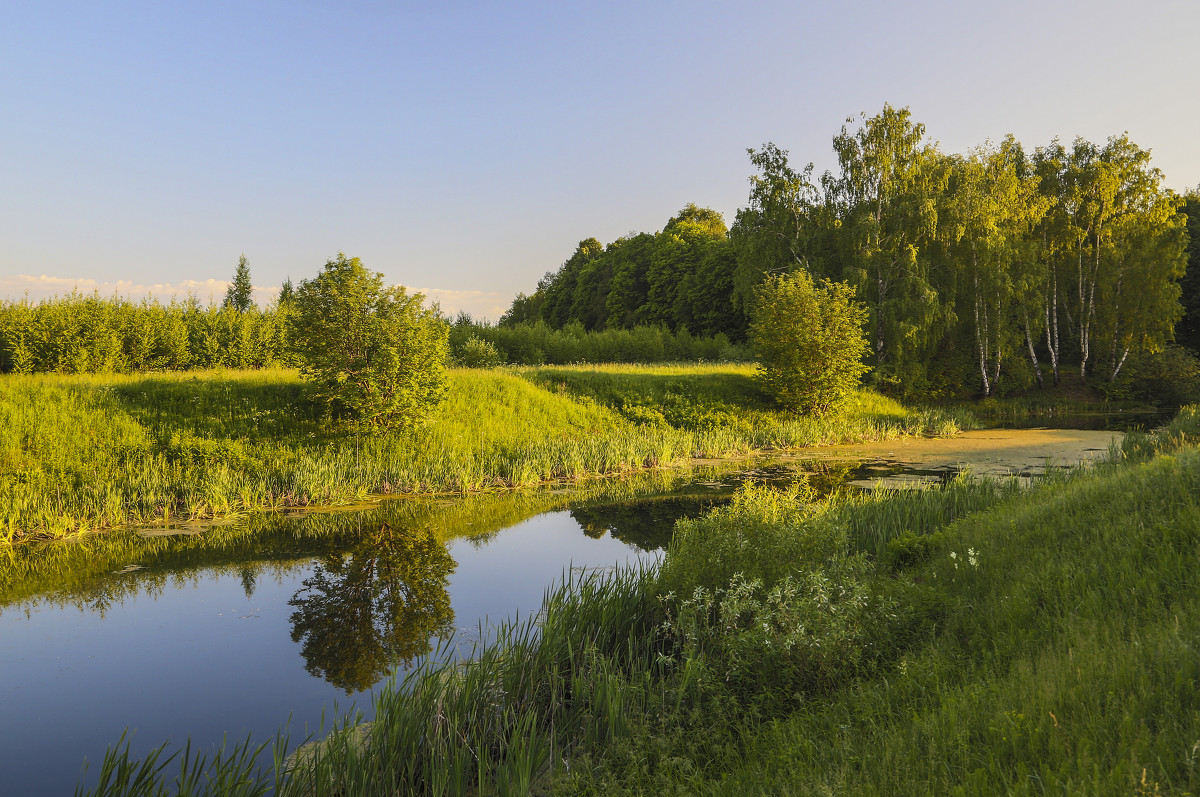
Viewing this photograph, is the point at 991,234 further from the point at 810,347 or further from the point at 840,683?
the point at 840,683

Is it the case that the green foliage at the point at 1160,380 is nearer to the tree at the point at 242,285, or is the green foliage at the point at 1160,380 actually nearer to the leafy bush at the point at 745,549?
the leafy bush at the point at 745,549

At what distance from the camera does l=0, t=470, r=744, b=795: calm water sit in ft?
18.8

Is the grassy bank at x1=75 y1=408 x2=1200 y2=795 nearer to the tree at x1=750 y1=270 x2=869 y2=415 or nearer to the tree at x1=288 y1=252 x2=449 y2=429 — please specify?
the tree at x1=288 y1=252 x2=449 y2=429

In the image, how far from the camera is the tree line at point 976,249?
107 ft

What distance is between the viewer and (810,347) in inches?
1061

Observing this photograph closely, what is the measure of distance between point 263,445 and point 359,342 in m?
3.41

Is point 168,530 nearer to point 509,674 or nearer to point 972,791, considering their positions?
point 509,674

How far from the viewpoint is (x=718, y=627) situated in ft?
20.0

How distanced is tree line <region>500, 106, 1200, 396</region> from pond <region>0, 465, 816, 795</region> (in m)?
24.8

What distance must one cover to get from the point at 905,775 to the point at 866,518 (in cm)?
695

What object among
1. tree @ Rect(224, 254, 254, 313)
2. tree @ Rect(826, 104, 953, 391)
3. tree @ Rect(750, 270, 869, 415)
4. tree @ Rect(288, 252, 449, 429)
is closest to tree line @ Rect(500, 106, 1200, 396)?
tree @ Rect(826, 104, 953, 391)

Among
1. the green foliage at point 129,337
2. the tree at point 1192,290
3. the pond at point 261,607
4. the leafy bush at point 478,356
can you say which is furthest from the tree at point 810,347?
the tree at point 1192,290

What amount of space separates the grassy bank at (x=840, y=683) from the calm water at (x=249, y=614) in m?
0.69

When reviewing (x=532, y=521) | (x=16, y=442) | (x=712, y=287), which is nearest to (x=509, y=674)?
(x=532, y=521)
